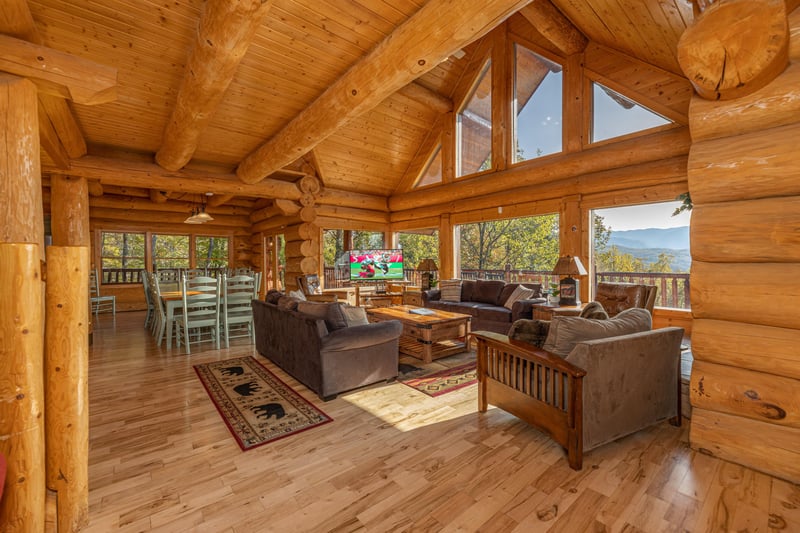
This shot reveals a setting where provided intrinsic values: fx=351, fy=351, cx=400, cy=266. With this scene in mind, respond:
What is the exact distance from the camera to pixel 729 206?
204cm

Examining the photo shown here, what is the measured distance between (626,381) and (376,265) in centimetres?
565

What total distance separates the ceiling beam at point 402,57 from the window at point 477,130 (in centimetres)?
380

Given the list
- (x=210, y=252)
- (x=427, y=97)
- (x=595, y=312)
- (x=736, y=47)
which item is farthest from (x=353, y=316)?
(x=210, y=252)

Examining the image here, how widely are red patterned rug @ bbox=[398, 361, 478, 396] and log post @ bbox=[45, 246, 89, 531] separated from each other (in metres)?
2.27

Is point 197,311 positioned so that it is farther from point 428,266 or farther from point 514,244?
point 514,244

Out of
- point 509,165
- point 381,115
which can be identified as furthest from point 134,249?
point 509,165

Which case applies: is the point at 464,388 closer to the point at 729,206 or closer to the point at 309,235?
the point at 729,206

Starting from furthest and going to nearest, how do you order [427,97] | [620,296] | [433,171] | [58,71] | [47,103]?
[433,171] < [427,97] < [620,296] < [47,103] < [58,71]

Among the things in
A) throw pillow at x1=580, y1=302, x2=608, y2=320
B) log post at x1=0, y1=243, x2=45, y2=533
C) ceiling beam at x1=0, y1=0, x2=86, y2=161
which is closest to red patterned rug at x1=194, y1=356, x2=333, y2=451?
log post at x1=0, y1=243, x2=45, y2=533

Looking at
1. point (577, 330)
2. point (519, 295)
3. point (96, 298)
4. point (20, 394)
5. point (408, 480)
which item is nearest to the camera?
point (20, 394)

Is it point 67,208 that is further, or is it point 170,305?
point 67,208

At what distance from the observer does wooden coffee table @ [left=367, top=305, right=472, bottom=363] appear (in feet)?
12.7

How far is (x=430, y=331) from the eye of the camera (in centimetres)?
383

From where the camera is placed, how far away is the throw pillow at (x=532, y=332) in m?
2.41
